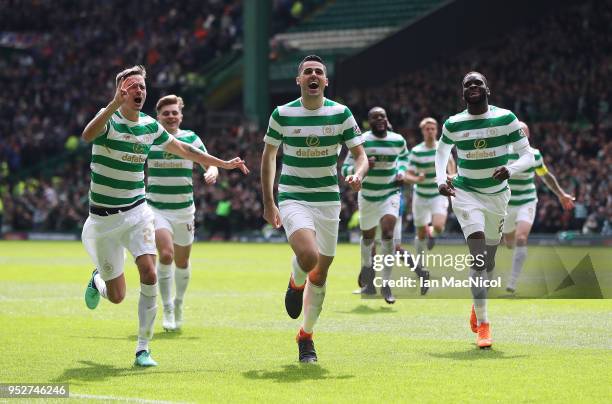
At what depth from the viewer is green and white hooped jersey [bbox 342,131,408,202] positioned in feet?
56.6

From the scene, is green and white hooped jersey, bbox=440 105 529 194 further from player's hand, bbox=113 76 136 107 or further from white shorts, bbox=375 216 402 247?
white shorts, bbox=375 216 402 247

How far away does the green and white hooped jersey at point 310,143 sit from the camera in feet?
35.1

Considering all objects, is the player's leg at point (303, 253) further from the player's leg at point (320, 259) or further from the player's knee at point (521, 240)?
the player's knee at point (521, 240)

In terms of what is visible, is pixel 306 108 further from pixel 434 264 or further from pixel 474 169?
pixel 434 264

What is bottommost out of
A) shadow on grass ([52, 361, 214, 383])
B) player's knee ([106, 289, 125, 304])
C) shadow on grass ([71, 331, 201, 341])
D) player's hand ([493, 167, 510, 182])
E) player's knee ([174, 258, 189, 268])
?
shadow on grass ([71, 331, 201, 341])

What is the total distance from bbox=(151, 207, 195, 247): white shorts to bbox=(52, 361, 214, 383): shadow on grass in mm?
3559

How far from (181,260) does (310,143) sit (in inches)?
166

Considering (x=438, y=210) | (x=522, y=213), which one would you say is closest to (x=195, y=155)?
(x=522, y=213)

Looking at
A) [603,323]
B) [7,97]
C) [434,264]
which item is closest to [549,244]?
[434,264]

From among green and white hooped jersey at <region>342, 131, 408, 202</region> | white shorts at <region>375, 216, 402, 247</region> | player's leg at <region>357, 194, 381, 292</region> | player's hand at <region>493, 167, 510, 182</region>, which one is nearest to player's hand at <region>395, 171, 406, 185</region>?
green and white hooped jersey at <region>342, 131, 408, 202</region>

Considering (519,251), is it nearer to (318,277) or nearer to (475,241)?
(475,241)

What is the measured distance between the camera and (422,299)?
684 inches

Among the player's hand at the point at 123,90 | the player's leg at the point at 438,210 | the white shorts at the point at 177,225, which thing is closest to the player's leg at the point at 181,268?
the white shorts at the point at 177,225

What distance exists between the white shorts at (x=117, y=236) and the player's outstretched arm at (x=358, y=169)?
6.54 ft
